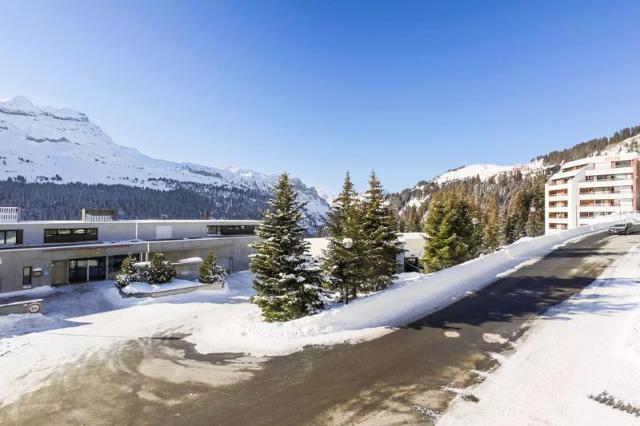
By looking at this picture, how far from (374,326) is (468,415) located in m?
5.33

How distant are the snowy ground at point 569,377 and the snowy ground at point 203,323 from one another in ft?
13.3

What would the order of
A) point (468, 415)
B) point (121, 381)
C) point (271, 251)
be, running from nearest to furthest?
1. point (468, 415)
2. point (121, 381)
3. point (271, 251)

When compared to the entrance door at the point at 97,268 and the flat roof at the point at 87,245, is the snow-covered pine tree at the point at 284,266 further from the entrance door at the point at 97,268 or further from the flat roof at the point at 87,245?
the entrance door at the point at 97,268

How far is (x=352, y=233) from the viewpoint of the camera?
19.3 metres

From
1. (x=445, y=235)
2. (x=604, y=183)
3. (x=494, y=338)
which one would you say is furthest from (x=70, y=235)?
(x=604, y=183)

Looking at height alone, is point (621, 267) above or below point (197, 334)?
above

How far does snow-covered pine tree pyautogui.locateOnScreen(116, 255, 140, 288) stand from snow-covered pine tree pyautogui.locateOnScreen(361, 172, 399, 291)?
20.3m

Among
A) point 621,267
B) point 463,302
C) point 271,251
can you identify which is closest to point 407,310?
point 463,302

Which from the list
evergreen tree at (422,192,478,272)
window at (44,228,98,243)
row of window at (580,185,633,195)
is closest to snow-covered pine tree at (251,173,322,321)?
evergreen tree at (422,192,478,272)

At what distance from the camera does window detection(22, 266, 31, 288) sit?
26391mm

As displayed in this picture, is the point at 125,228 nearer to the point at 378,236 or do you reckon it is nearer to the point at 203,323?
the point at 203,323

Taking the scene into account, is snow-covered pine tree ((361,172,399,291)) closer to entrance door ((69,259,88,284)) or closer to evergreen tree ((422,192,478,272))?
evergreen tree ((422,192,478,272))

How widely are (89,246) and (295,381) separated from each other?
29837 millimetres

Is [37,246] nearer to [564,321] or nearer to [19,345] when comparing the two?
[19,345]
